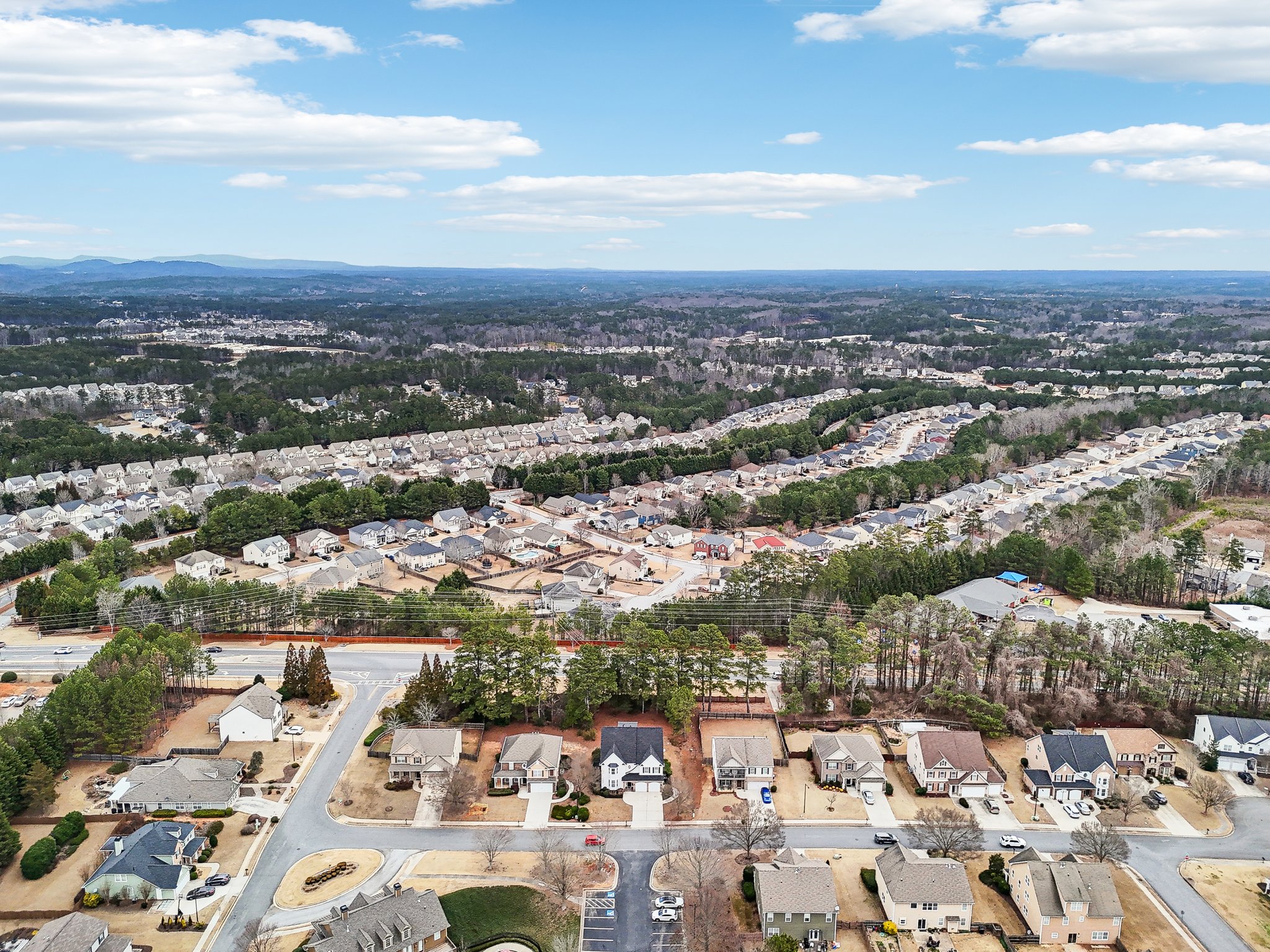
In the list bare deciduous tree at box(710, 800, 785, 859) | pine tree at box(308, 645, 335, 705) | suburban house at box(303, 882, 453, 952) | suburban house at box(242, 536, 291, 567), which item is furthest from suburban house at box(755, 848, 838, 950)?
suburban house at box(242, 536, 291, 567)

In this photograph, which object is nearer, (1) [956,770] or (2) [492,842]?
(2) [492,842]

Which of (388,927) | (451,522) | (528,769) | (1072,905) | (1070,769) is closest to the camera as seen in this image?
(388,927)

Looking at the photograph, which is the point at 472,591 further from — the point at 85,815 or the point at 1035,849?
the point at 1035,849

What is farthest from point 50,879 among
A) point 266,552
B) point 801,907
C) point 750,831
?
point 266,552

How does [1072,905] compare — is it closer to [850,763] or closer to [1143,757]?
[850,763]

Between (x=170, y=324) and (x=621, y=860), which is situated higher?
(x=170, y=324)

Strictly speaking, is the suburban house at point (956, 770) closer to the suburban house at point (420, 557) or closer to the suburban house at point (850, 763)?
the suburban house at point (850, 763)

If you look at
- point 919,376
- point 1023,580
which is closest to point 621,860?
point 1023,580
